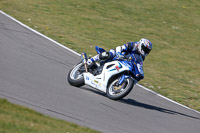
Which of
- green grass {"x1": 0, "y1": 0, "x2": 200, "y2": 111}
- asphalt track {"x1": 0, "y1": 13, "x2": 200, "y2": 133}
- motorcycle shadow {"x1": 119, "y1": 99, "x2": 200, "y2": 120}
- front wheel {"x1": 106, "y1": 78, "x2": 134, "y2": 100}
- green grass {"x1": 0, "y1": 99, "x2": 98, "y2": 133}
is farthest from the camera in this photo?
green grass {"x1": 0, "y1": 0, "x2": 200, "y2": 111}

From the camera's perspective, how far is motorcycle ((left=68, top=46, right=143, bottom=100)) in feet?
29.9

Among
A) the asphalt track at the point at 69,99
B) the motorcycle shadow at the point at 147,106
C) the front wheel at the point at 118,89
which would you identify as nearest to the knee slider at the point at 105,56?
the front wheel at the point at 118,89

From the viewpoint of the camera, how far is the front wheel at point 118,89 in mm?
8864

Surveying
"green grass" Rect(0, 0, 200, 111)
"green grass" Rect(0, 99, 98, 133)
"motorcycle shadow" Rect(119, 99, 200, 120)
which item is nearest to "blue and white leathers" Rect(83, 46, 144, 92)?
"motorcycle shadow" Rect(119, 99, 200, 120)

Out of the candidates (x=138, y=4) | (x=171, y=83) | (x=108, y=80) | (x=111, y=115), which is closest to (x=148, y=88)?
(x=171, y=83)

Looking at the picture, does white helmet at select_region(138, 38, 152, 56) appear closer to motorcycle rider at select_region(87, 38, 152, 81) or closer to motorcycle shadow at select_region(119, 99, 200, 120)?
motorcycle rider at select_region(87, 38, 152, 81)

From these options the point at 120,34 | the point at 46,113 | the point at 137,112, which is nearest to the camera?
the point at 46,113

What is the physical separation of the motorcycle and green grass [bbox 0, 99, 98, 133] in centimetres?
284

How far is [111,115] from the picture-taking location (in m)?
8.05

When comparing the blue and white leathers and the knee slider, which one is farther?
the knee slider

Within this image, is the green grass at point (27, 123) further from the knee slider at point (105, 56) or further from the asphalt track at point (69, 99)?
the knee slider at point (105, 56)

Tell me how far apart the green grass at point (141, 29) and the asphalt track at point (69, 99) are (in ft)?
5.37

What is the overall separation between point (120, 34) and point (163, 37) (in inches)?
95.7

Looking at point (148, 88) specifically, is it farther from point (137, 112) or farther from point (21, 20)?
point (21, 20)
